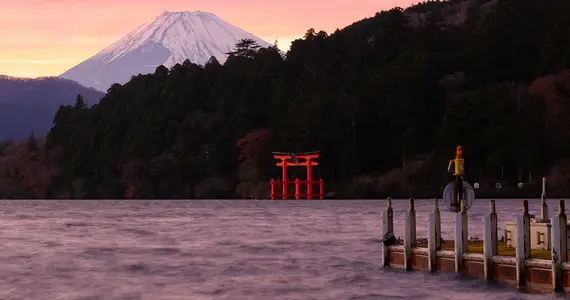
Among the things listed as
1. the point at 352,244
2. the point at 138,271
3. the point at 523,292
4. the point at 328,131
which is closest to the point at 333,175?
the point at 328,131

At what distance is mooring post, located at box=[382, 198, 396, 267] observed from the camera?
131 feet

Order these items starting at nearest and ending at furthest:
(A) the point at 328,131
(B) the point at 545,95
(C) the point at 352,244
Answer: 1. (C) the point at 352,244
2. (B) the point at 545,95
3. (A) the point at 328,131

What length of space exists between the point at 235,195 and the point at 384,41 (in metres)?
33.5

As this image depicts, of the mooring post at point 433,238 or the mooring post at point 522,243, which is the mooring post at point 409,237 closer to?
the mooring post at point 433,238

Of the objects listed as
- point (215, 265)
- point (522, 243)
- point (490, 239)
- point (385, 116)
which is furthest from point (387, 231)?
point (385, 116)

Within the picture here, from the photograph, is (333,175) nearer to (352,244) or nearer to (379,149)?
(379,149)

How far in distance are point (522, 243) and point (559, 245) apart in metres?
1.28

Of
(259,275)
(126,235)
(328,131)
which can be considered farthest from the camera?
(328,131)

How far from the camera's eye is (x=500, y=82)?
15425cm

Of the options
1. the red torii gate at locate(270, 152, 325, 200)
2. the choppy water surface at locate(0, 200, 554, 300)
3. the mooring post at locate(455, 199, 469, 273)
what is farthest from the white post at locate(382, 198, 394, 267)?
the red torii gate at locate(270, 152, 325, 200)

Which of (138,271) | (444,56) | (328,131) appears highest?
(444,56)

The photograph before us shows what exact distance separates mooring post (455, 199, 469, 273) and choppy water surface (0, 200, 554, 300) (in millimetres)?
646

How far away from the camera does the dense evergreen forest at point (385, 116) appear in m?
129

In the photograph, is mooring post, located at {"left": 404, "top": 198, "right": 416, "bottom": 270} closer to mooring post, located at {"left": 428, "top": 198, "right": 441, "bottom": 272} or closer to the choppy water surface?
the choppy water surface
